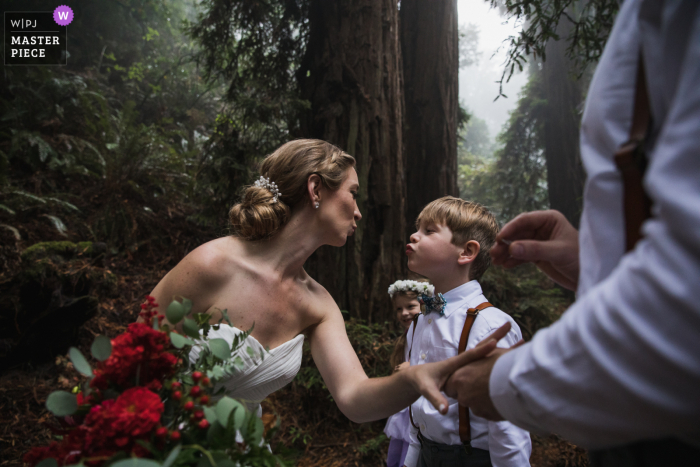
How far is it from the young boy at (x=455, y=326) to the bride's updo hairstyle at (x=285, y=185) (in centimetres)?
73

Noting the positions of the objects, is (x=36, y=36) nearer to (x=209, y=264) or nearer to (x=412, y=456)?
(x=209, y=264)

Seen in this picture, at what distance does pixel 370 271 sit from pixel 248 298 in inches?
95.3

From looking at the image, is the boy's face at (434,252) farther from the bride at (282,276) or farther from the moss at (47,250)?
the moss at (47,250)

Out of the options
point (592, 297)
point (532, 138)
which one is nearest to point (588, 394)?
point (592, 297)

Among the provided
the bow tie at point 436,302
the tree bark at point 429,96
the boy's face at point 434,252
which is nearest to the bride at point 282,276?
the boy's face at point 434,252

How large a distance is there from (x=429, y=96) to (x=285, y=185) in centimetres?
431

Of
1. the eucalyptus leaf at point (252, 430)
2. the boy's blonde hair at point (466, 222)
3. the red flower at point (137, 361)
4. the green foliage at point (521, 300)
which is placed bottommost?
the green foliage at point (521, 300)

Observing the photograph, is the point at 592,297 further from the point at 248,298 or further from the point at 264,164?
the point at 264,164

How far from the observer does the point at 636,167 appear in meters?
0.82

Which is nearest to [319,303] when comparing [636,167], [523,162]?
[636,167]

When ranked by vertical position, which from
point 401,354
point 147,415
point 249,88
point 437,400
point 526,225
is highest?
point 249,88

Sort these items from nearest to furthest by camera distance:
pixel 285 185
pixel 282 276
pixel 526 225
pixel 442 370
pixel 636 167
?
1. pixel 636 167
2. pixel 442 370
3. pixel 526 225
4. pixel 282 276
5. pixel 285 185

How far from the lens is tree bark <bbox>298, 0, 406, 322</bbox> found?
4430 mm

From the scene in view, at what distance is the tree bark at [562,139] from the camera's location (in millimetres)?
9773
